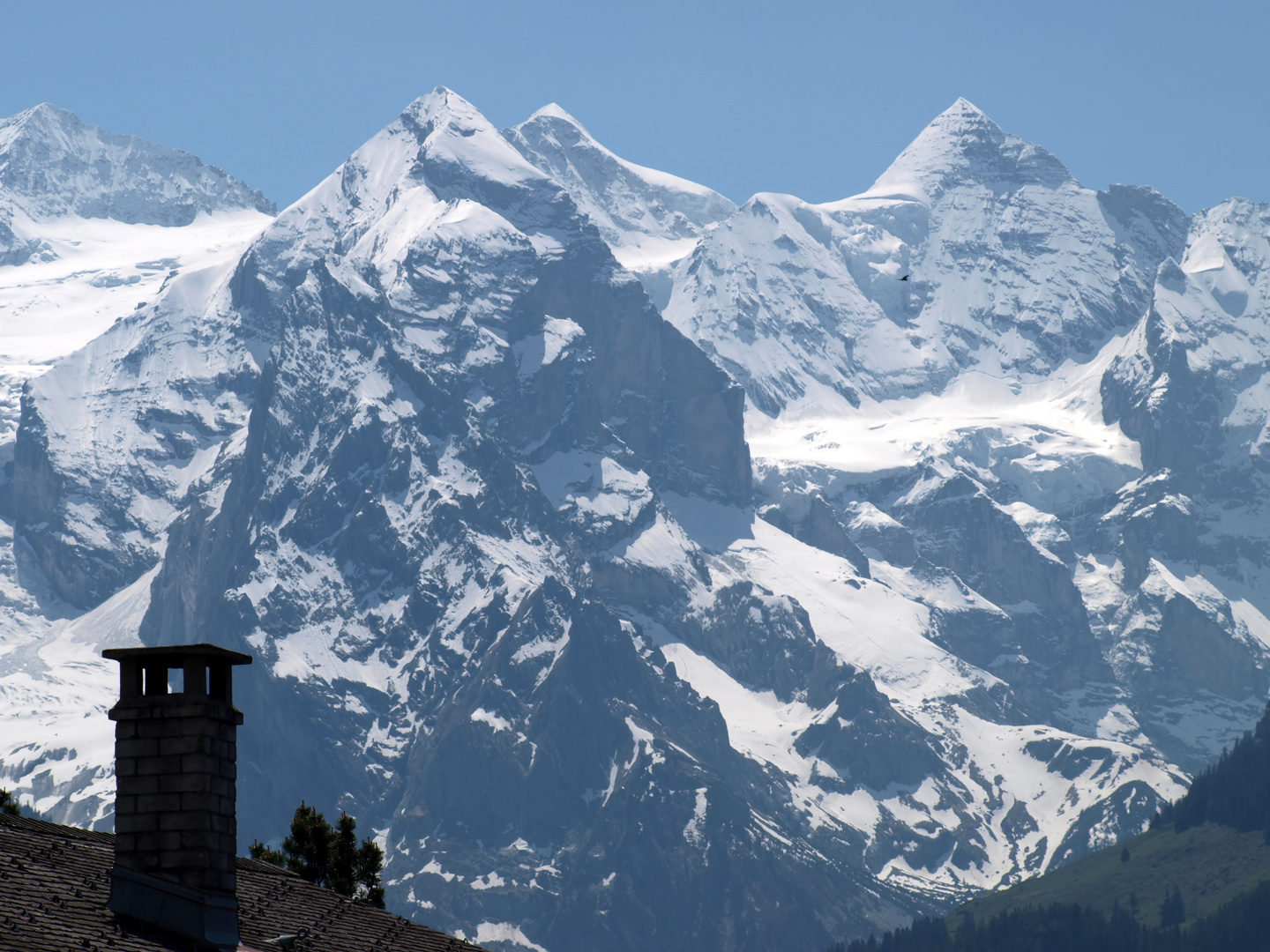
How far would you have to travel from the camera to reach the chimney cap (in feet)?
122

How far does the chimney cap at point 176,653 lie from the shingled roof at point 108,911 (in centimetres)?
415

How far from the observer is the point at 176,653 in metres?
37.5

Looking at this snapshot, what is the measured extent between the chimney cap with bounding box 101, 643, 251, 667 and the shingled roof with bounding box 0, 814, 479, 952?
415cm

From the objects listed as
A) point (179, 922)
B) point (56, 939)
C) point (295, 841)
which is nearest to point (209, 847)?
point (179, 922)

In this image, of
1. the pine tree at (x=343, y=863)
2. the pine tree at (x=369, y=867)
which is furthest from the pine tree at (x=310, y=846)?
the pine tree at (x=369, y=867)

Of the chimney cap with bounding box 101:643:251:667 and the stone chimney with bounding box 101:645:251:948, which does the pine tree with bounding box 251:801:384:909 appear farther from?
the chimney cap with bounding box 101:643:251:667

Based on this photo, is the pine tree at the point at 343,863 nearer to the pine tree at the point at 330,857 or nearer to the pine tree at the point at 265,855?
the pine tree at the point at 330,857

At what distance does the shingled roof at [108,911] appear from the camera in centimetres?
3497

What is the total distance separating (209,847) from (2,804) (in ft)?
180

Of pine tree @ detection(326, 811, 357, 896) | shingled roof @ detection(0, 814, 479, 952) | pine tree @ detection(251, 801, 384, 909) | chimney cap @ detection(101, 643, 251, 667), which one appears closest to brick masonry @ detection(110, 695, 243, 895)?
chimney cap @ detection(101, 643, 251, 667)

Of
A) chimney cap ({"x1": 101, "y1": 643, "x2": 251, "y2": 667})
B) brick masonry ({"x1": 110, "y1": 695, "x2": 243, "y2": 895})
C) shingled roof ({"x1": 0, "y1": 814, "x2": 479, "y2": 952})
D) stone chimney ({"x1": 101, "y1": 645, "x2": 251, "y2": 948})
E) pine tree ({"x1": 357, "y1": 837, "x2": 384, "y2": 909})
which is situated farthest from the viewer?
pine tree ({"x1": 357, "y1": 837, "x2": 384, "y2": 909})

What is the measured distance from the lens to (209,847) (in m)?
37.9

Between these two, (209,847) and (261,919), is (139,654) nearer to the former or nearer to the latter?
(209,847)

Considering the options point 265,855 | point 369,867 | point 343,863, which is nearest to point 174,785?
point 343,863
